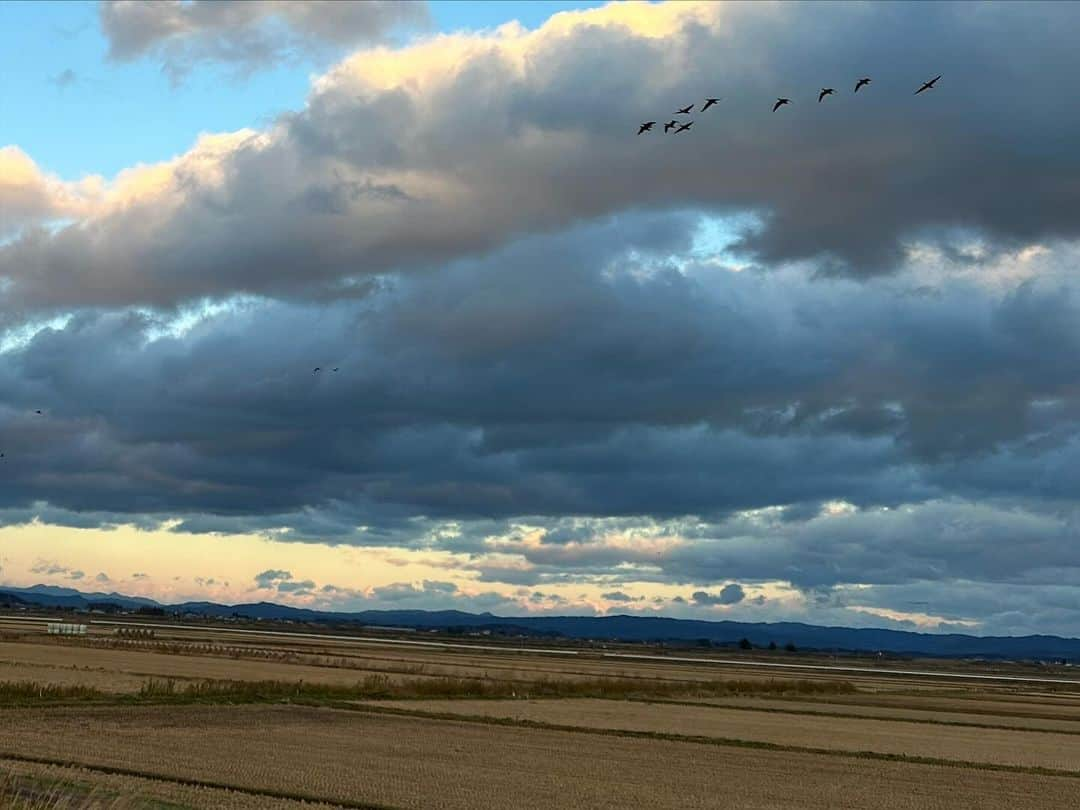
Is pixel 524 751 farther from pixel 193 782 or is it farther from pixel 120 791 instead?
pixel 120 791

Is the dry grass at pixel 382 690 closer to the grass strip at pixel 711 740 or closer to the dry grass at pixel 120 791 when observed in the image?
the grass strip at pixel 711 740

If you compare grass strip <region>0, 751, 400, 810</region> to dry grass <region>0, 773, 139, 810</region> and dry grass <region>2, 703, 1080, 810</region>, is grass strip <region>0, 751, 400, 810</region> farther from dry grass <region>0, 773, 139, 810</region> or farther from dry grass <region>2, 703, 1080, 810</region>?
dry grass <region>0, 773, 139, 810</region>

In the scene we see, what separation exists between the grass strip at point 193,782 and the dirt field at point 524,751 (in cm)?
8

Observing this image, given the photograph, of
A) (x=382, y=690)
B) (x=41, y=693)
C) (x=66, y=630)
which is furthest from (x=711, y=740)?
(x=66, y=630)

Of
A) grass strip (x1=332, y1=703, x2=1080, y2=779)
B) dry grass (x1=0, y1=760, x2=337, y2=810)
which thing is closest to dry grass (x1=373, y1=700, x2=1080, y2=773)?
grass strip (x1=332, y1=703, x2=1080, y2=779)

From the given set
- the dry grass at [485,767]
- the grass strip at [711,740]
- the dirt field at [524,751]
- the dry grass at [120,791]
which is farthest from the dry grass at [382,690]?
the dry grass at [120,791]

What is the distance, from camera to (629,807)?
2938 centimetres

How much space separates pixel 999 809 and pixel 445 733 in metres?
21.9

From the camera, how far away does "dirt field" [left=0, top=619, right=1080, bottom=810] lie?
101ft

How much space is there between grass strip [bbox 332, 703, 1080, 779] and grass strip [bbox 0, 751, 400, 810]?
2355 cm

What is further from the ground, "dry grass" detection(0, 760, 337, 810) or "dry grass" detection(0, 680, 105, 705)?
"dry grass" detection(0, 680, 105, 705)

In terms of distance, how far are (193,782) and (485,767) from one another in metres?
9.53

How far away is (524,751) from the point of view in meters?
42.2

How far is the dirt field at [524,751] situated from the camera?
3086 centimetres
